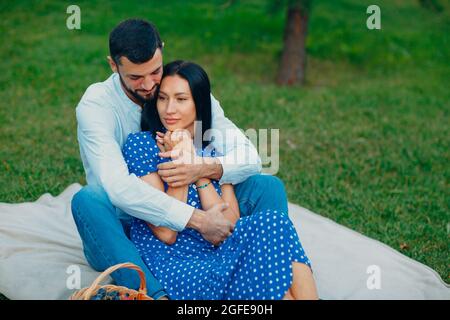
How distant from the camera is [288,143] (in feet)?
20.4

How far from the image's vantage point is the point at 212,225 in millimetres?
3297

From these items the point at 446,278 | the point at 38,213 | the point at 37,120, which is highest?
the point at 37,120

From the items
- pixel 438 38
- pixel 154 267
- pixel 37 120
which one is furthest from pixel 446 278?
pixel 438 38

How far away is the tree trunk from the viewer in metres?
7.92

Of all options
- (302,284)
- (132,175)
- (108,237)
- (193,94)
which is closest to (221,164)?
(193,94)

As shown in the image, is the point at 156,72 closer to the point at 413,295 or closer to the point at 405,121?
the point at 413,295

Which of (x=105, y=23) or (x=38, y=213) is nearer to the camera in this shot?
(x=38, y=213)

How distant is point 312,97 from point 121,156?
4.52 meters

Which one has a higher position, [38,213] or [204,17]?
[204,17]

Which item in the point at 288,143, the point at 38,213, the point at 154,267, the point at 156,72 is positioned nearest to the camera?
the point at 154,267

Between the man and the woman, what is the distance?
0.08 meters

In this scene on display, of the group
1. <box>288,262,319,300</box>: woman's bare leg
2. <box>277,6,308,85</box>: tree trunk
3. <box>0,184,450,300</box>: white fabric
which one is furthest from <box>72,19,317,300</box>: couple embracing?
A: <box>277,6,308,85</box>: tree trunk

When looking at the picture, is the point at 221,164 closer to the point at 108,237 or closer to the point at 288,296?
the point at 108,237

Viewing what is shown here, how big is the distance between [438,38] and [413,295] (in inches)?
277
